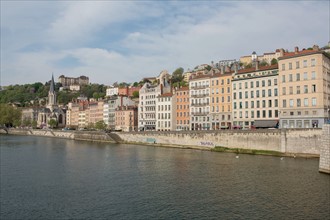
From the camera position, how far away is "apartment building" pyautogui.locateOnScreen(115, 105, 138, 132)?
109600 millimetres

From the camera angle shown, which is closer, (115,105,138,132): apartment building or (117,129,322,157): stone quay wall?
(117,129,322,157): stone quay wall

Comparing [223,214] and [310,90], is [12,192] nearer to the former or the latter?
[223,214]

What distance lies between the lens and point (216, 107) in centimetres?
A: 7656

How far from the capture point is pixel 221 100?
75.2 meters

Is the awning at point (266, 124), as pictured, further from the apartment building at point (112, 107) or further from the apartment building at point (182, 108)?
the apartment building at point (112, 107)

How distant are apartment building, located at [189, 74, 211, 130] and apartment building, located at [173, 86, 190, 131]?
3033mm

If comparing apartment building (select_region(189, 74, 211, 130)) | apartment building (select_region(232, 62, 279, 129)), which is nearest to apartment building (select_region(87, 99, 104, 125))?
apartment building (select_region(189, 74, 211, 130))

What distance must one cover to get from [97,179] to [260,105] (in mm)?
40095

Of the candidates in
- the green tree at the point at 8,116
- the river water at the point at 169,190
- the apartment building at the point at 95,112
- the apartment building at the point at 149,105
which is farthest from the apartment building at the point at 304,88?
the green tree at the point at 8,116

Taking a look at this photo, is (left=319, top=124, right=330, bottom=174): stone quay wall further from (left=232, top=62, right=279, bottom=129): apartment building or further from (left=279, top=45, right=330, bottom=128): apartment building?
(left=232, top=62, right=279, bottom=129): apartment building

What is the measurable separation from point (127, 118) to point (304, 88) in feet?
218

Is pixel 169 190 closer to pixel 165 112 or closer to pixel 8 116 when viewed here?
pixel 165 112

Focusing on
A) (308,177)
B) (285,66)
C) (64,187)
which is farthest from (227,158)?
(64,187)

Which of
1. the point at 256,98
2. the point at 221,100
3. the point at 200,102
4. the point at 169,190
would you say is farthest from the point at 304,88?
the point at 169,190
